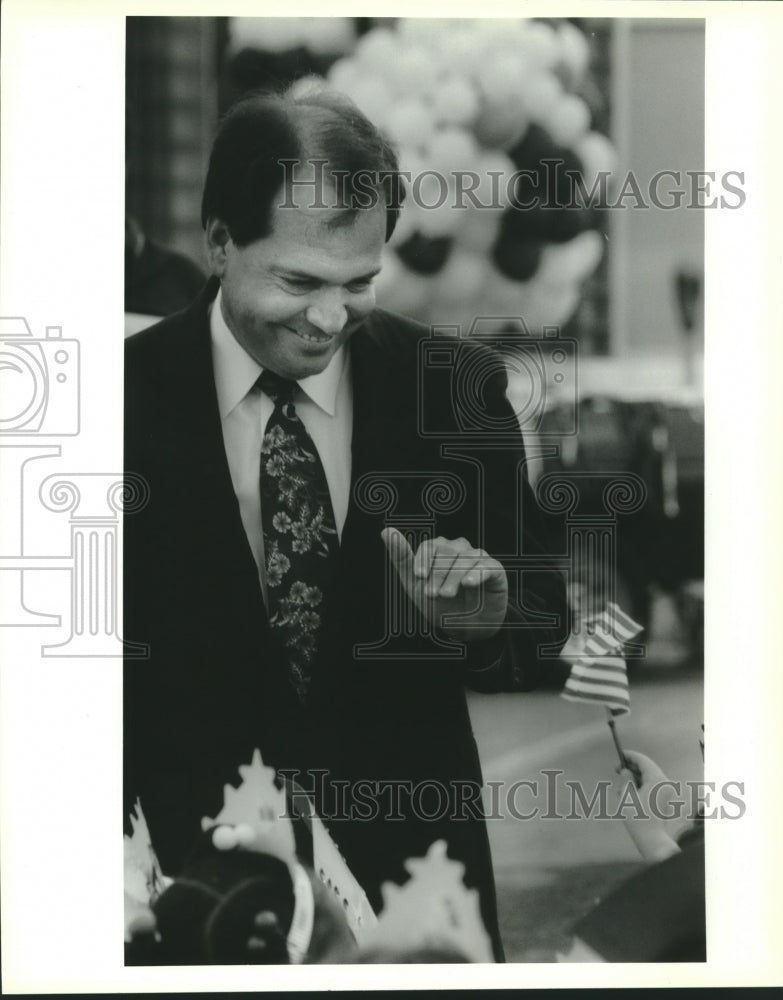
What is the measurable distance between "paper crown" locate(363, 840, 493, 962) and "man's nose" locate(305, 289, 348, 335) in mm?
1520

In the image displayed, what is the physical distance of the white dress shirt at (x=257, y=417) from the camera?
3.65m

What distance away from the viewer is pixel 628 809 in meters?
3.72

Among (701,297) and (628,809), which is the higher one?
(701,297)

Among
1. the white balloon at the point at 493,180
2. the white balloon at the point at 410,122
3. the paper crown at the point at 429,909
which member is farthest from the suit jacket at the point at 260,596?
the white balloon at the point at 410,122

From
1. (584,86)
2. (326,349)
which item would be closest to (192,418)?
(326,349)

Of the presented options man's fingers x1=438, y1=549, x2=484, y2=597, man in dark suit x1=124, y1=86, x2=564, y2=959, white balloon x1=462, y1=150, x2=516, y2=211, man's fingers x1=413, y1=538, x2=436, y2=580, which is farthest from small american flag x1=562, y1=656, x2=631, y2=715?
white balloon x1=462, y1=150, x2=516, y2=211

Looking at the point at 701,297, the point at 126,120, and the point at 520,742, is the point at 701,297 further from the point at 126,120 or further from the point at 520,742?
the point at 126,120

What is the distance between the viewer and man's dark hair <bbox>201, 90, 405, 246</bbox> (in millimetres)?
3568

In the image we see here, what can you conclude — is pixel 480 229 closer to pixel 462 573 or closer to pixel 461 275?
pixel 461 275

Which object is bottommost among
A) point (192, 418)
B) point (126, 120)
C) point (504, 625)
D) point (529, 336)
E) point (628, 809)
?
point (628, 809)

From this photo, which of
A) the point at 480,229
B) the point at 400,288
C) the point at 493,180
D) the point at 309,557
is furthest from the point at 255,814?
the point at 493,180

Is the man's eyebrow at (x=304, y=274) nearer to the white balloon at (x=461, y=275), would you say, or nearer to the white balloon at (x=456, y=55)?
the white balloon at (x=461, y=275)

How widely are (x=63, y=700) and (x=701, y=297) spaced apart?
2.17 m

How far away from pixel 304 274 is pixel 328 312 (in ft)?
0.41
